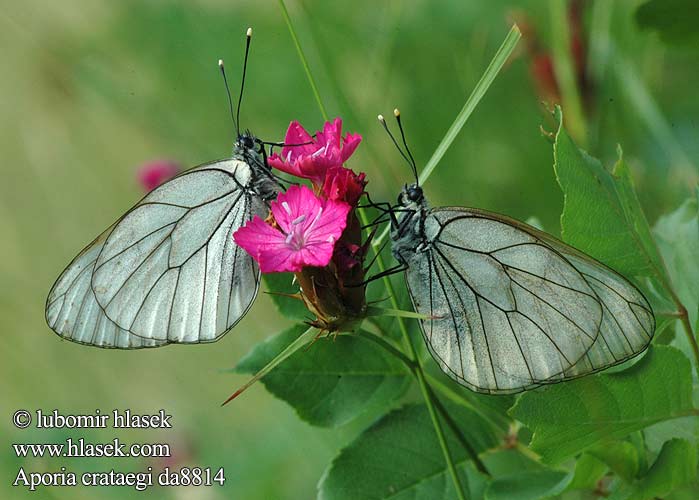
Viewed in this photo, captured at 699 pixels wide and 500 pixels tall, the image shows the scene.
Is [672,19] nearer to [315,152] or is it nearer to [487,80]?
[487,80]

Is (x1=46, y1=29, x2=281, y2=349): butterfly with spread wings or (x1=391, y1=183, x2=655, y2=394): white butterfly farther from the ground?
(x1=46, y1=29, x2=281, y2=349): butterfly with spread wings

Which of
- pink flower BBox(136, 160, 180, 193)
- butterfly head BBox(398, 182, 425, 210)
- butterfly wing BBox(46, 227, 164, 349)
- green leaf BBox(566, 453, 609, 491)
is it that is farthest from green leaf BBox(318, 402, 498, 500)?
pink flower BBox(136, 160, 180, 193)

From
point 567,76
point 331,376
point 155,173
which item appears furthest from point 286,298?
point 567,76

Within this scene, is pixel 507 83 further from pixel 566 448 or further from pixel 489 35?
pixel 566 448

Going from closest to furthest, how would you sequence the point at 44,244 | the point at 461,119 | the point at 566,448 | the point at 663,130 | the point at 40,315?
the point at 566,448 < the point at 461,119 < the point at 663,130 < the point at 40,315 < the point at 44,244

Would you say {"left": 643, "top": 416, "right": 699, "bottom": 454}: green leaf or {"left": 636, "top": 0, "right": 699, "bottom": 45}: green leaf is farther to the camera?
{"left": 636, "top": 0, "right": 699, "bottom": 45}: green leaf

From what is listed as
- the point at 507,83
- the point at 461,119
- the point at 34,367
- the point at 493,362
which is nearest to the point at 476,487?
the point at 493,362

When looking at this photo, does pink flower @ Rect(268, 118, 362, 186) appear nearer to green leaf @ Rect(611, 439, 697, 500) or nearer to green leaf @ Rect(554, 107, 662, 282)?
green leaf @ Rect(554, 107, 662, 282)
